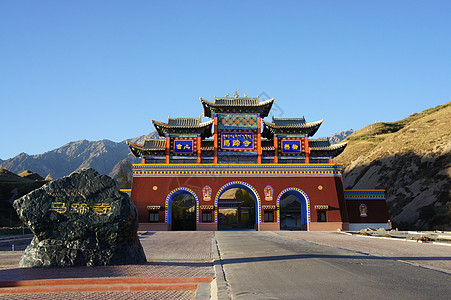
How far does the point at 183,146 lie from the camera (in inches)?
1505

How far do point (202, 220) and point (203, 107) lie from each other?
41.4ft

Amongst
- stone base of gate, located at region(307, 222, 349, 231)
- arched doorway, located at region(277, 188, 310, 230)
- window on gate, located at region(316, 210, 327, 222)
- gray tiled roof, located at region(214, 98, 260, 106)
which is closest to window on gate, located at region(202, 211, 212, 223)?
arched doorway, located at region(277, 188, 310, 230)

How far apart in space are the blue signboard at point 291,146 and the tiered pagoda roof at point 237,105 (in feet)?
14.4

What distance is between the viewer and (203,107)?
132 ft

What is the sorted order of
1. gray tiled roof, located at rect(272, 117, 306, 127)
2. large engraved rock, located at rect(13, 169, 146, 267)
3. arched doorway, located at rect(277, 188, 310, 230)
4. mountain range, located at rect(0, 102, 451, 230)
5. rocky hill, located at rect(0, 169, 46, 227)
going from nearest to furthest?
1. large engraved rock, located at rect(13, 169, 146, 267)
2. arched doorway, located at rect(277, 188, 310, 230)
3. gray tiled roof, located at rect(272, 117, 306, 127)
4. mountain range, located at rect(0, 102, 451, 230)
5. rocky hill, located at rect(0, 169, 46, 227)

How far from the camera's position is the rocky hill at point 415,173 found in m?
39.2

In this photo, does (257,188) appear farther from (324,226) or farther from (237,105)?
(237,105)

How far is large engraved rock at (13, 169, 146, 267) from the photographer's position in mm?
9656

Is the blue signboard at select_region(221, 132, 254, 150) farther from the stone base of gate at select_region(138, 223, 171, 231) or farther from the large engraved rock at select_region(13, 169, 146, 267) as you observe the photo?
the large engraved rock at select_region(13, 169, 146, 267)

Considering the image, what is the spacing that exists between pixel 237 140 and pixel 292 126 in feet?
20.0

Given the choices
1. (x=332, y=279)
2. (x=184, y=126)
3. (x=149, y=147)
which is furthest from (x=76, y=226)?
(x=149, y=147)

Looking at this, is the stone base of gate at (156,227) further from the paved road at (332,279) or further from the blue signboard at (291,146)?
the paved road at (332,279)

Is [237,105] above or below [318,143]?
above

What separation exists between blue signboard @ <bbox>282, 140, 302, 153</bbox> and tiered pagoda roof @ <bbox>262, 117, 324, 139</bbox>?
1.10 m
